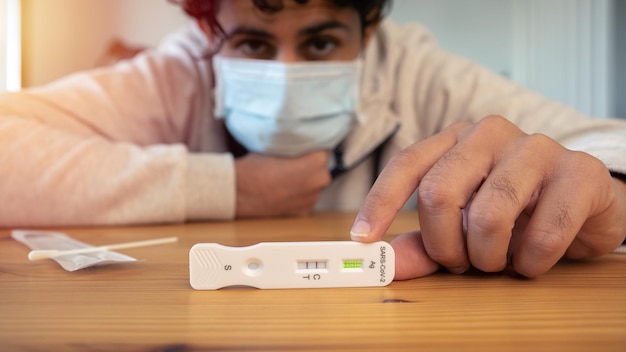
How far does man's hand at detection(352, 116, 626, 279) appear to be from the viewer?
1.47ft

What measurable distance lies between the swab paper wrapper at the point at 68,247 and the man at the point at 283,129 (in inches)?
5.8

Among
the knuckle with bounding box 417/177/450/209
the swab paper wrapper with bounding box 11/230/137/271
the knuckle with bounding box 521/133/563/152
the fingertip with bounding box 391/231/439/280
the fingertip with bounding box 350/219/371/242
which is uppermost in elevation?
the knuckle with bounding box 521/133/563/152

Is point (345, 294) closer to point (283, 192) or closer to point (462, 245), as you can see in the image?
point (462, 245)

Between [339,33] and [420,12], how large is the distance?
56.6 inches

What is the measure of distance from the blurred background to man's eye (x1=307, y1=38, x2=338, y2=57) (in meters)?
1.38

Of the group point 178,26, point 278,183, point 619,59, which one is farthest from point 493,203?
point 178,26

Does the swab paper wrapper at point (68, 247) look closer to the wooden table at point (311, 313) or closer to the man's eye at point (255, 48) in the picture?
the wooden table at point (311, 313)

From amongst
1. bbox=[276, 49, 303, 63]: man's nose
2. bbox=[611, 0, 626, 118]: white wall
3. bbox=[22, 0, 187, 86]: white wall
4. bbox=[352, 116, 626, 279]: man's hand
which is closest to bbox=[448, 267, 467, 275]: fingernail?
bbox=[352, 116, 626, 279]: man's hand

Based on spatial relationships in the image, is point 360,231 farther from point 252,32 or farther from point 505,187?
point 252,32

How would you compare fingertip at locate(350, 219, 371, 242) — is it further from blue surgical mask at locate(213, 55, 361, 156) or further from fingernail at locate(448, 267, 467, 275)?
blue surgical mask at locate(213, 55, 361, 156)

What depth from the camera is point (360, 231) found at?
44 cm

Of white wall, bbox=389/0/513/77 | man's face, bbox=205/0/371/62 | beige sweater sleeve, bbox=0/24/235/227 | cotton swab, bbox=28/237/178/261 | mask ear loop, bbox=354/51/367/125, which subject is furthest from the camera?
white wall, bbox=389/0/513/77

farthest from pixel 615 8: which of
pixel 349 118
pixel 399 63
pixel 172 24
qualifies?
pixel 172 24

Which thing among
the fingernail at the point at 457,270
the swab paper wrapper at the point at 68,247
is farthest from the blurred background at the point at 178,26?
the fingernail at the point at 457,270
